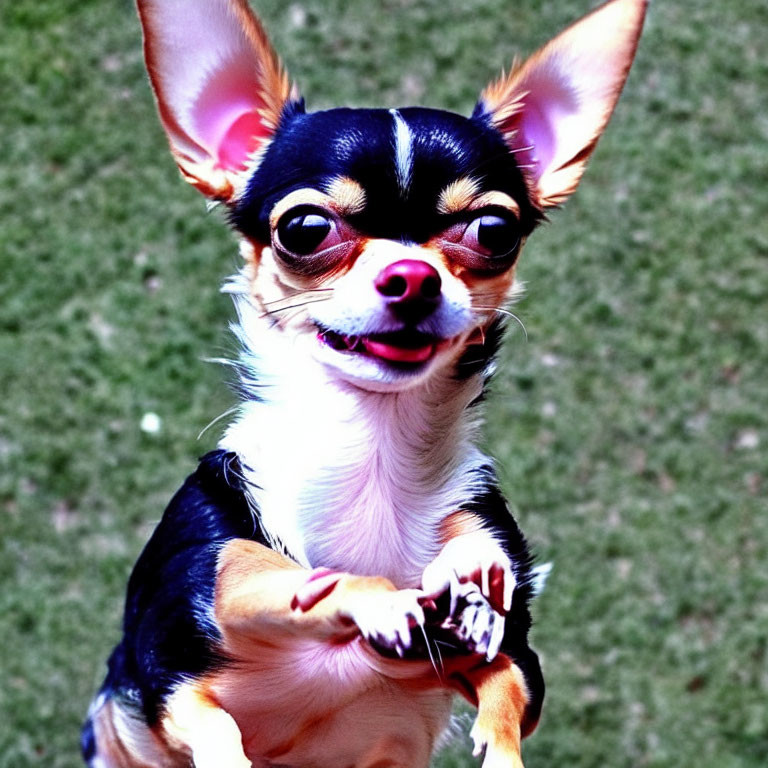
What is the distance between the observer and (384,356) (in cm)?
190

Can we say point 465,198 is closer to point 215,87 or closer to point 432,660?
point 215,87

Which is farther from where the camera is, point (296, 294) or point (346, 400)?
point (346, 400)

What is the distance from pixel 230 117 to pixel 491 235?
64 centimetres

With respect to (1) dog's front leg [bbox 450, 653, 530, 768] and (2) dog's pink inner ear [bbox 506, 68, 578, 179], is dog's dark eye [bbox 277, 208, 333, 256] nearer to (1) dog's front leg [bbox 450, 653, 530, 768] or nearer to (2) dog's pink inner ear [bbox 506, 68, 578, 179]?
(2) dog's pink inner ear [bbox 506, 68, 578, 179]

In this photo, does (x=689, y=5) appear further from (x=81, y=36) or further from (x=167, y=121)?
(x=167, y=121)

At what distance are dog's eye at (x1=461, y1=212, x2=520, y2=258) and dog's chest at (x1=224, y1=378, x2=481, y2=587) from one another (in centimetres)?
38

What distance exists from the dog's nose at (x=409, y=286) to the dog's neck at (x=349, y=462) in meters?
0.33

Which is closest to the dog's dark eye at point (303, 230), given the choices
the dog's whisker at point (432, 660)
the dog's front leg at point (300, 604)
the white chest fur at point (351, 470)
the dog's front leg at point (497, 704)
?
the white chest fur at point (351, 470)

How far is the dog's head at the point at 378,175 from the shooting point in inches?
73.9

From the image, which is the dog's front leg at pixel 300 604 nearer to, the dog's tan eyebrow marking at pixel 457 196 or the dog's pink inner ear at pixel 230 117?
the dog's tan eyebrow marking at pixel 457 196

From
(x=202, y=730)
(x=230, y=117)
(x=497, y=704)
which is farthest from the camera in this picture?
(x=230, y=117)

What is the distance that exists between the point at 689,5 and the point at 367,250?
445cm

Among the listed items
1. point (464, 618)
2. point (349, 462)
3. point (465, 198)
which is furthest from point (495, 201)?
point (464, 618)

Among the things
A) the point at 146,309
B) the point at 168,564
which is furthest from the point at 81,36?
the point at 168,564
